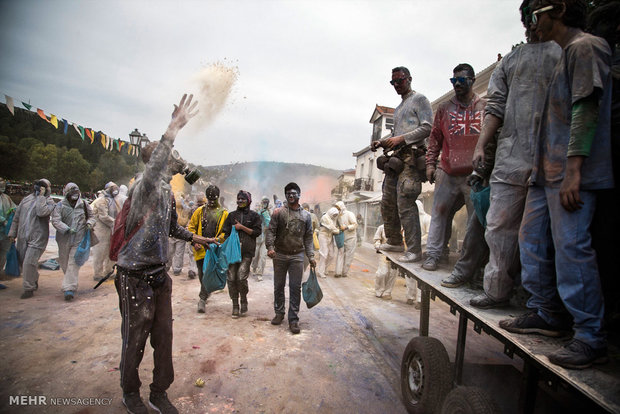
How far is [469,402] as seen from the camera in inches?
75.8

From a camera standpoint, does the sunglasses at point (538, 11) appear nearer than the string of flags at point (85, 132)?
Yes

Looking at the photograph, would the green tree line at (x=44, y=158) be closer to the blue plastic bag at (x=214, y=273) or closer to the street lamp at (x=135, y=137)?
the street lamp at (x=135, y=137)

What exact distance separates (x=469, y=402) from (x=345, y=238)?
7860 millimetres

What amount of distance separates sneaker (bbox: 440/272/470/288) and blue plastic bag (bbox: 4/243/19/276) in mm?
8864

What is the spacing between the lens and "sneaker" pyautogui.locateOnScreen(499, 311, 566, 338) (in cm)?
183

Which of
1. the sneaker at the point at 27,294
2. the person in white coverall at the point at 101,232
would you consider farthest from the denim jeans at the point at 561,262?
the person in white coverall at the point at 101,232

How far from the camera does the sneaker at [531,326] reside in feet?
6.01

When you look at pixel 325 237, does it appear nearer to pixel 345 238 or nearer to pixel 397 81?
pixel 345 238

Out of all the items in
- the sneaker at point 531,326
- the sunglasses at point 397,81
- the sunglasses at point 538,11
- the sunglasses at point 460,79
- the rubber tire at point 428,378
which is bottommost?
the rubber tire at point 428,378

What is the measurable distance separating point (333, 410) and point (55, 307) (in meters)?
5.39

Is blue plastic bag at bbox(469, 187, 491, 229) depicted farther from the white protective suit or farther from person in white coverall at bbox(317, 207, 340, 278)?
the white protective suit

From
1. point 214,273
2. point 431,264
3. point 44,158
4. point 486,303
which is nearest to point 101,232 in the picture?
point 214,273

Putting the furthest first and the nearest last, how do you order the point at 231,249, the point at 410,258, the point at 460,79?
1. the point at 231,249
2. the point at 410,258
3. the point at 460,79

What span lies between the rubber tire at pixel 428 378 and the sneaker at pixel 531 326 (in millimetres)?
923
